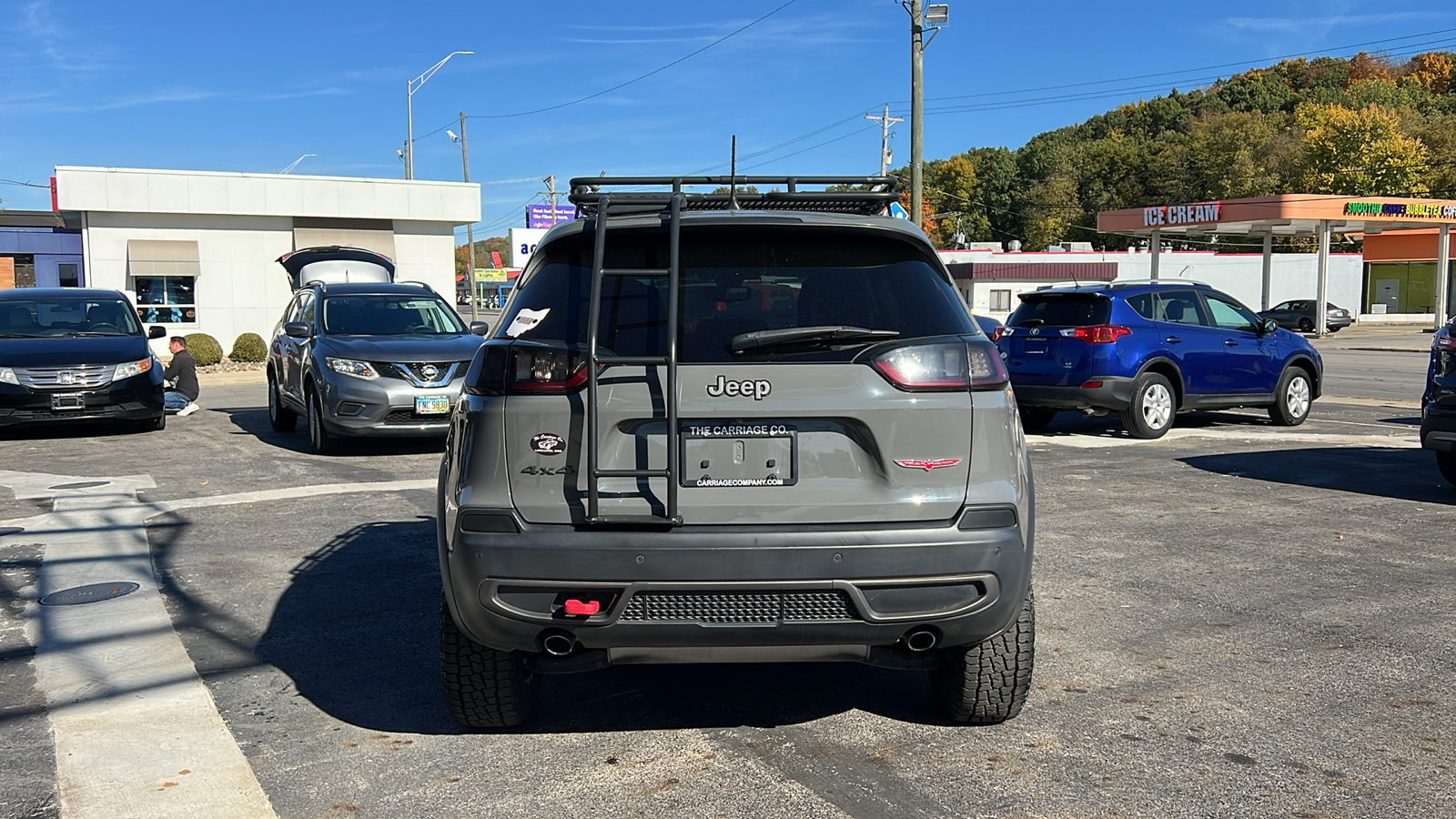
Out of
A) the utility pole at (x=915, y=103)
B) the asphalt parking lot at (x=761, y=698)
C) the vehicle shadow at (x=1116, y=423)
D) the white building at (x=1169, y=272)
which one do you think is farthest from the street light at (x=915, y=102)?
the white building at (x=1169, y=272)

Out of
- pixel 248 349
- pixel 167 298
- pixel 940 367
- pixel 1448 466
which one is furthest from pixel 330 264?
pixel 940 367

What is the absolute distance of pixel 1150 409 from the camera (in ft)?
41.9

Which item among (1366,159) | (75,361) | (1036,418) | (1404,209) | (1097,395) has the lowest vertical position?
(1036,418)

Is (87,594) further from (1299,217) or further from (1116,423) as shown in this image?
(1299,217)

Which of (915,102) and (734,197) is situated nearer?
(734,197)

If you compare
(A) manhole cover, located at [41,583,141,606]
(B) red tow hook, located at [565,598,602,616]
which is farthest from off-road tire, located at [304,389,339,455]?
(B) red tow hook, located at [565,598,602,616]

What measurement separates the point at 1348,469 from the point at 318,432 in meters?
9.21

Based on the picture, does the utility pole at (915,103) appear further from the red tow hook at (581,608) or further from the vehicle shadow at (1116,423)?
the red tow hook at (581,608)

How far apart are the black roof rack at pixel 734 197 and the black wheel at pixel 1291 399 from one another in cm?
1008

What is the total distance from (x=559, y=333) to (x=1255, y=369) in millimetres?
11682

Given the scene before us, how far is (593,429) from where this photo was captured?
3521 millimetres

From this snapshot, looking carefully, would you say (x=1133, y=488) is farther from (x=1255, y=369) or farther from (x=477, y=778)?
(x=477, y=778)

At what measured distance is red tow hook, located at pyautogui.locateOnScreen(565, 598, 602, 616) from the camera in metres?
3.59

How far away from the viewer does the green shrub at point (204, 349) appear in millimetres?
27266
